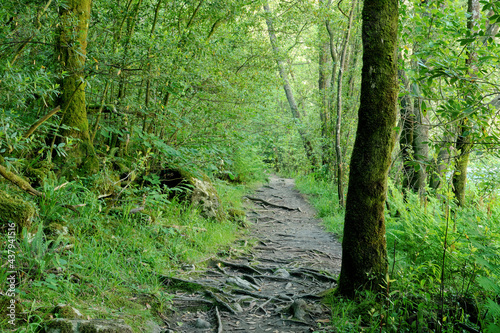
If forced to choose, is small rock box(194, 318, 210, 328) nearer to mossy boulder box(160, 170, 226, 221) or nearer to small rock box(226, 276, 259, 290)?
small rock box(226, 276, 259, 290)

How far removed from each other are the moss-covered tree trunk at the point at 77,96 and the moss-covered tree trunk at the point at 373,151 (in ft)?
12.7

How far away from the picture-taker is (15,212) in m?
3.69

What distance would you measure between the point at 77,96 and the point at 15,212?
2354mm

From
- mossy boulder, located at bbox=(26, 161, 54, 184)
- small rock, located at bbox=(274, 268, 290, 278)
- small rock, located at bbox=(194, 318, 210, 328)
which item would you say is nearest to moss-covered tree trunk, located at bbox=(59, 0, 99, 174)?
mossy boulder, located at bbox=(26, 161, 54, 184)

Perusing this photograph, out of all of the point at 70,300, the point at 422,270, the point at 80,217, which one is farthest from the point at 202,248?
the point at 422,270

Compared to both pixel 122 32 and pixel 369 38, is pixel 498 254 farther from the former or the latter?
pixel 122 32

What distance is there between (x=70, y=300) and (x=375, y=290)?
3.20 meters

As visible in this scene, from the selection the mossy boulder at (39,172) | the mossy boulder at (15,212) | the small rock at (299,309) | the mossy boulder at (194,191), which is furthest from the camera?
the mossy boulder at (194,191)

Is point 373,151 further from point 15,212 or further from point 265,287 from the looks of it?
point 15,212

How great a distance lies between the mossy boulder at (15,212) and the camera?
3629 mm

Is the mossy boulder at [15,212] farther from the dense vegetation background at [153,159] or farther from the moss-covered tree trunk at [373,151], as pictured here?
the moss-covered tree trunk at [373,151]

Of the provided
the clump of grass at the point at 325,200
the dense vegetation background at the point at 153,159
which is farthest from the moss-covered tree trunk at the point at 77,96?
the clump of grass at the point at 325,200

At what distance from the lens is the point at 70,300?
3262mm

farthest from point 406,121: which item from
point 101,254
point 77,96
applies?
point 101,254
